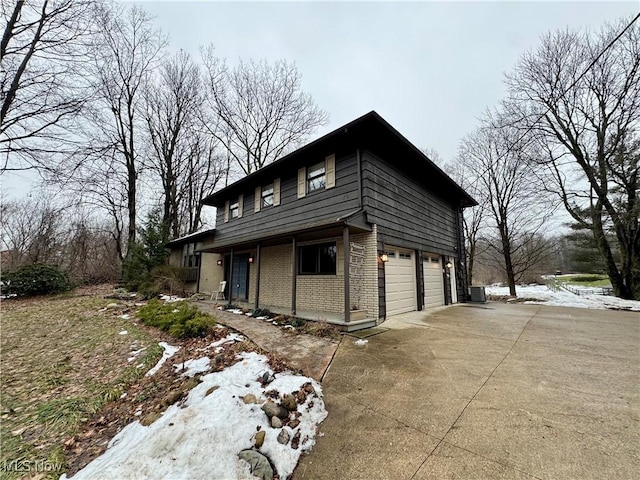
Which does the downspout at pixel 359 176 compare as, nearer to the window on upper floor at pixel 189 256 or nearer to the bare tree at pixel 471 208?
the window on upper floor at pixel 189 256

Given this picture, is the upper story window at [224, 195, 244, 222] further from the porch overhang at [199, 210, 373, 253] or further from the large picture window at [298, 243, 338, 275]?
the large picture window at [298, 243, 338, 275]

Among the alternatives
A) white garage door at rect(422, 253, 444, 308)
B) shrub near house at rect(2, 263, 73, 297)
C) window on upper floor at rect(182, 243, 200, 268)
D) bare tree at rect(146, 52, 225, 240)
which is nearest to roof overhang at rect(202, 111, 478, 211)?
white garage door at rect(422, 253, 444, 308)

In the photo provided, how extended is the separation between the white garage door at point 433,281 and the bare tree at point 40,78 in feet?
39.9

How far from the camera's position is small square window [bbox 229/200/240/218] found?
11.3 m

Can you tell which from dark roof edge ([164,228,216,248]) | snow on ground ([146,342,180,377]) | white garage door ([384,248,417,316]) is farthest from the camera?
dark roof edge ([164,228,216,248])

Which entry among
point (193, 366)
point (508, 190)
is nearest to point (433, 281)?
point (193, 366)

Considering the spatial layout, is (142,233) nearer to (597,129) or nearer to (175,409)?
(175,409)

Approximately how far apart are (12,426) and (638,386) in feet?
23.3

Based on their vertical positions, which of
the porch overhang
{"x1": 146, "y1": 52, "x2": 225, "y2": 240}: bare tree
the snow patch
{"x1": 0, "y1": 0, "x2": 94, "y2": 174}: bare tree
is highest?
{"x1": 146, "y1": 52, "x2": 225, "y2": 240}: bare tree

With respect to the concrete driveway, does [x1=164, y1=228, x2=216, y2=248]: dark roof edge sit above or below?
above

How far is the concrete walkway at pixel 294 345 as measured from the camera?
3648mm

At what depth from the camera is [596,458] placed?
1819 mm

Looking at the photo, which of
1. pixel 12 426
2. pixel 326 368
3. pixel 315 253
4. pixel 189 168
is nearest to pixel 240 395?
pixel 326 368

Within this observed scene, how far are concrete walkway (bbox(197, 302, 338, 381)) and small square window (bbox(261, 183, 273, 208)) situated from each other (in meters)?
4.84
